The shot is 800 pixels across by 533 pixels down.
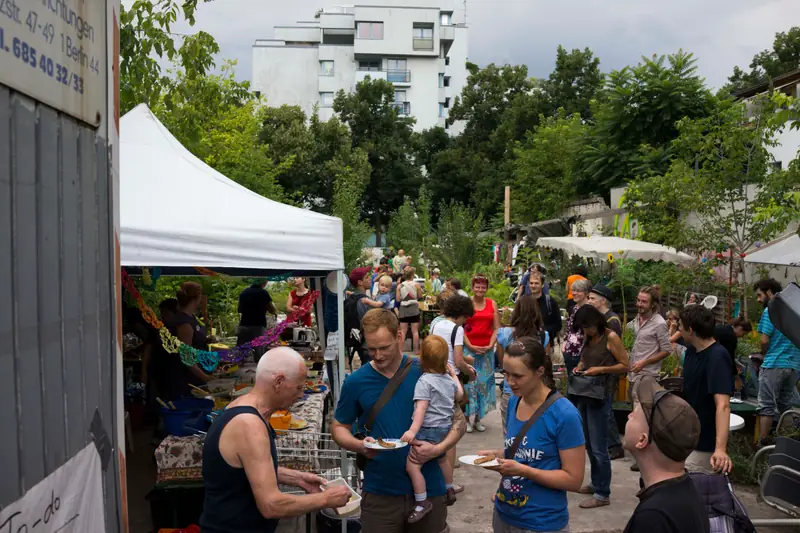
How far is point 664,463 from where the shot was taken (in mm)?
2697

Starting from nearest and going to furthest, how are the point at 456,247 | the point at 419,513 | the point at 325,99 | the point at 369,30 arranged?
the point at 419,513
the point at 456,247
the point at 369,30
the point at 325,99

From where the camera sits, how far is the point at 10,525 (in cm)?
206

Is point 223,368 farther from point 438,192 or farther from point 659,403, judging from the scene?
point 438,192

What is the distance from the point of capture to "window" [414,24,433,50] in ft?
209

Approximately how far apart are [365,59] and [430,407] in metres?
61.7

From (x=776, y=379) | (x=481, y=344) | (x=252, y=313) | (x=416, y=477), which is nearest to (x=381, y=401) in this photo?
(x=416, y=477)

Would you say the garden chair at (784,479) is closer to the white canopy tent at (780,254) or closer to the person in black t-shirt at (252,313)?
the white canopy tent at (780,254)

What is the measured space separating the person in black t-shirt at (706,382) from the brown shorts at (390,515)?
195 cm

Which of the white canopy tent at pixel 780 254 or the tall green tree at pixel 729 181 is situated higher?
the tall green tree at pixel 729 181

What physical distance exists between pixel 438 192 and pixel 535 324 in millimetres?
40364

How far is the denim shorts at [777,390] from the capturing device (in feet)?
25.6

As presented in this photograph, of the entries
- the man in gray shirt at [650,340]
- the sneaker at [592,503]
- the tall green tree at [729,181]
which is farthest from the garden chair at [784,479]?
the tall green tree at [729,181]

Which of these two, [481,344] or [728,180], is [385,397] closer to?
[481,344]

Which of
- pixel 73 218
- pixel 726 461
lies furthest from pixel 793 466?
pixel 73 218
